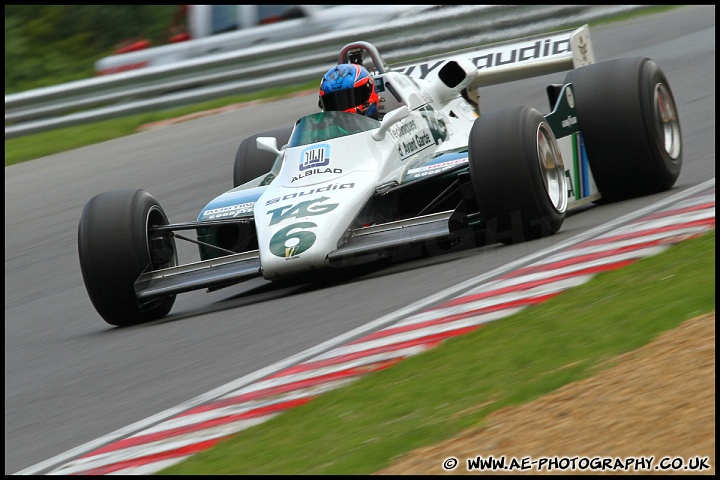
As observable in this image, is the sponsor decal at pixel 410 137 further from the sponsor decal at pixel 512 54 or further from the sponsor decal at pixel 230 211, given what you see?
the sponsor decal at pixel 512 54

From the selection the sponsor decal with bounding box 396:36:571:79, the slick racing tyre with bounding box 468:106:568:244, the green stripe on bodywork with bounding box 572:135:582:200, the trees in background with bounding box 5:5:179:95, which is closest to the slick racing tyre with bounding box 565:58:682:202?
the green stripe on bodywork with bounding box 572:135:582:200

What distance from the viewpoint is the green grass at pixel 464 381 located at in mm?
4248

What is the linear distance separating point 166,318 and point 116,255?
61 centimetres

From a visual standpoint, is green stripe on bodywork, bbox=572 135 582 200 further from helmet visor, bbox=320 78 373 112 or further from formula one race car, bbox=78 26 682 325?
helmet visor, bbox=320 78 373 112

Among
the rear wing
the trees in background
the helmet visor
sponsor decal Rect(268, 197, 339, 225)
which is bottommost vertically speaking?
sponsor decal Rect(268, 197, 339, 225)

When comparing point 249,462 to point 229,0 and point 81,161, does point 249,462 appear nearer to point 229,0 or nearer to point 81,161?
point 81,161

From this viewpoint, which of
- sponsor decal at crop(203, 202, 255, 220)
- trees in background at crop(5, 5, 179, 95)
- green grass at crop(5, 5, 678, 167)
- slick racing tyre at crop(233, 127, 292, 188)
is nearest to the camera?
sponsor decal at crop(203, 202, 255, 220)

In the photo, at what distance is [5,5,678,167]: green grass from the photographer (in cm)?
1631

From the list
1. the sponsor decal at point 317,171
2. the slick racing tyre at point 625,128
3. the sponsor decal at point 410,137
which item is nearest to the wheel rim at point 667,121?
the slick racing tyre at point 625,128

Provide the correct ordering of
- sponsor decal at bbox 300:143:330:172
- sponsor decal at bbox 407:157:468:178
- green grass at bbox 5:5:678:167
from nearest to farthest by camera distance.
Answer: sponsor decal at bbox 407:157:468:178
sponsor decal at bbox 300:143:330:172
green grass at bbox 5:5:678:167

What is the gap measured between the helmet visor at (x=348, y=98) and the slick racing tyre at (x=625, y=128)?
1.48 metres

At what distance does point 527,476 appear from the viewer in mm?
3508

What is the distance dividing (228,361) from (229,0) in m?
13.9

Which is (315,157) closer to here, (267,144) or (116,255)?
(267,144)
